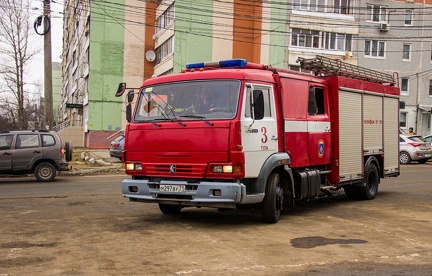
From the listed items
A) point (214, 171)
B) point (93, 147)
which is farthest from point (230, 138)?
point (93, 147)

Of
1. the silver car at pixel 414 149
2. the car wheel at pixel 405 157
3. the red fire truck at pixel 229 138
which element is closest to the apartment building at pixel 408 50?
the silver car at pixel 414 149

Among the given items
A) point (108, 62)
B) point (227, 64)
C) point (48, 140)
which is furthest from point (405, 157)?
point (108, 62)

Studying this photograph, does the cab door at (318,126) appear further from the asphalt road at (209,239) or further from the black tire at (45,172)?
the black tire at (45,172)

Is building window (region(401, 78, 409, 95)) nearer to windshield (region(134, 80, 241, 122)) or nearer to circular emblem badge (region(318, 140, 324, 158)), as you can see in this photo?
circular emblem badge (region(318, 140, 324, 158))

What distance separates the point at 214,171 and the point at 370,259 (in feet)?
8.91

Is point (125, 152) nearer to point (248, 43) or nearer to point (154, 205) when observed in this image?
point (154, 205)

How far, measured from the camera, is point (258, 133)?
820cm

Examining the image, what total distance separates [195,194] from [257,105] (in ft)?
5.91

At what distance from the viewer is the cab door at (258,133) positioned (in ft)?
26.1

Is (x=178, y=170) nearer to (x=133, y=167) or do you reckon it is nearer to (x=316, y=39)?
(x=133, y=167)

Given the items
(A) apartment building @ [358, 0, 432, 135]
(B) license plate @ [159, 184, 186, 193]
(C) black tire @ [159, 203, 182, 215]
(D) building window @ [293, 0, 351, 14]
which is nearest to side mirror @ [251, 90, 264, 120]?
(B) license plate @ [159, 184, 186, 193]

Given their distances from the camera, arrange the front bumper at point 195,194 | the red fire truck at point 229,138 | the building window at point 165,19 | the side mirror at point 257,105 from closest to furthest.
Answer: the front bumper at point 195,194 < the red fire truck at point 229,138 < the side mirror at point 257,105 < the building window at point 165,19

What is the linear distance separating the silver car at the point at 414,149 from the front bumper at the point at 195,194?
20243 millimetres

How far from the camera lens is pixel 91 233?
7.68 metres
